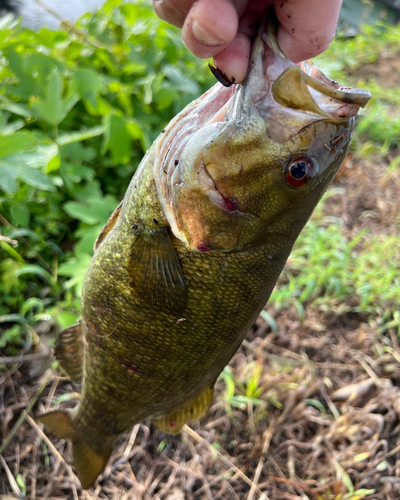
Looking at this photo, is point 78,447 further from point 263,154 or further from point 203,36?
point 203,36

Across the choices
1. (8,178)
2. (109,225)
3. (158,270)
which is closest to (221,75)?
(158,270)

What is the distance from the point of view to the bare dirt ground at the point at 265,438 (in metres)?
2.19

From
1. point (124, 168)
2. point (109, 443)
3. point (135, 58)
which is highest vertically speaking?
point (135, 58)

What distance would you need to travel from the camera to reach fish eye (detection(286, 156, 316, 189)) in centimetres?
104

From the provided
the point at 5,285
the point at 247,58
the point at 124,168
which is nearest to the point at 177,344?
the point at 247,58

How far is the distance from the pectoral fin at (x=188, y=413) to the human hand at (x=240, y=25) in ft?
4.06

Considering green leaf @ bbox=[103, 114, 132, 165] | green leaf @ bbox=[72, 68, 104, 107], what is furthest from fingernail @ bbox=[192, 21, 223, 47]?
green leaf @ bbox=[72, 68, 104, 107]

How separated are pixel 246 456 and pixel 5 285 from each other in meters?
1.87

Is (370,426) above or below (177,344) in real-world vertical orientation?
below

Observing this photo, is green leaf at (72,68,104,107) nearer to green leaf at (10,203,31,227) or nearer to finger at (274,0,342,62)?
green leaf at (10,203,31,227)

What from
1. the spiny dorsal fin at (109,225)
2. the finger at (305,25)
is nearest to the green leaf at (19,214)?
the spiny dorsal fin at (109,225)

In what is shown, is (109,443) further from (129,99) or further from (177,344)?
(129,99)

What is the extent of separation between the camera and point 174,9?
0.85m

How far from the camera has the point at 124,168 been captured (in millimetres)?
3305
